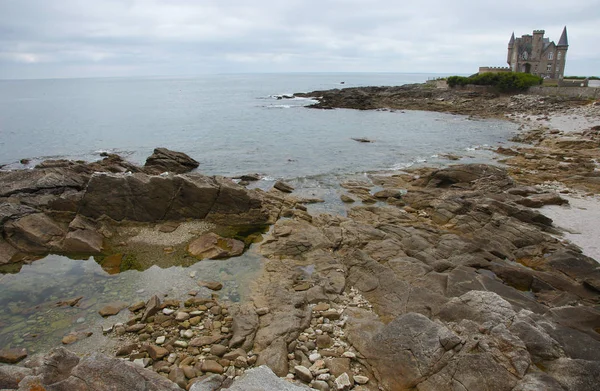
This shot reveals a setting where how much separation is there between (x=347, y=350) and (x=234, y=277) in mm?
6308

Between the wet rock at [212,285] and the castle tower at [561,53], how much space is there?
11698 cm

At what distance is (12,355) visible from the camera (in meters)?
10.6

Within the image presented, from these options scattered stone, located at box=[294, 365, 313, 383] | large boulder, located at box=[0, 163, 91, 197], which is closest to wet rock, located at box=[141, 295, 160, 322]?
scattered stone, located at box=[294, 365, 313, 383]

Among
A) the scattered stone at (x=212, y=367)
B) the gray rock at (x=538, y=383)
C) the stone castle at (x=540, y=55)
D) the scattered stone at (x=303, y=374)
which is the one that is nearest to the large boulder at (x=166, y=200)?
the scattered stone at (x=212, y=367)

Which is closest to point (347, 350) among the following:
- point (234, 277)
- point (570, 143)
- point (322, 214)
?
point (234, 277)

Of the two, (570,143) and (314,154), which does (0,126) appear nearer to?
(314,154)

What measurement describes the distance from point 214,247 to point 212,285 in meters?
3.28

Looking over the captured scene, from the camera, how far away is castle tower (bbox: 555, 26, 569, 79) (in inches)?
3861

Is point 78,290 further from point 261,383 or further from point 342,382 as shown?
point 342,382

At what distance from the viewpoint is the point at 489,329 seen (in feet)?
30.8

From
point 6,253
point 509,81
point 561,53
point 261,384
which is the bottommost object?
point 6,253

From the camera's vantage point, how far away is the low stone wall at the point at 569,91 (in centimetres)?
6349

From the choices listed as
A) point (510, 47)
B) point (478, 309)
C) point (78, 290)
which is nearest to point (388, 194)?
point (478, 309)

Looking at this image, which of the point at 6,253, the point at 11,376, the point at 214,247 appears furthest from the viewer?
the point at 214,247
